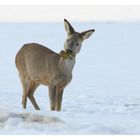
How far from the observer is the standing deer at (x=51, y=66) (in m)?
10.4

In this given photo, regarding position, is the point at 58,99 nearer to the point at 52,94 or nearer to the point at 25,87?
the point at 52,94

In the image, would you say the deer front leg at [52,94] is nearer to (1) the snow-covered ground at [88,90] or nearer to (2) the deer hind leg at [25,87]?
(1) the snow-covered ground at [88,90]

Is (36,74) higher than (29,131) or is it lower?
higher

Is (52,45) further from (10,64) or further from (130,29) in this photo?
(130,29)

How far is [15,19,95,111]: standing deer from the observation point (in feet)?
34.2

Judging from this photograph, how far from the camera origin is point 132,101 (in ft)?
41.4

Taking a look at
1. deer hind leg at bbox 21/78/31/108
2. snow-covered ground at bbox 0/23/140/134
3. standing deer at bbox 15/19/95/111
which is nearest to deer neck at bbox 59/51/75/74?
standing deer at bbox 15/19/95/111

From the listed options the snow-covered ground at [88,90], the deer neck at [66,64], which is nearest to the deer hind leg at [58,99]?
the snow-covered ground at [88,90]

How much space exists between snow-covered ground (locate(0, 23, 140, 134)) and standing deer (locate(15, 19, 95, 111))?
0.37 metres

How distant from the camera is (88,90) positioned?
45.7 ft

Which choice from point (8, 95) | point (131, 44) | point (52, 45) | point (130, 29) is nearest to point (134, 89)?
point (8, 95)

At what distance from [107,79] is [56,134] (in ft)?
24.0

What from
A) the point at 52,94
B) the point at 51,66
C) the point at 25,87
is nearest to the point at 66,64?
the point at 51,66

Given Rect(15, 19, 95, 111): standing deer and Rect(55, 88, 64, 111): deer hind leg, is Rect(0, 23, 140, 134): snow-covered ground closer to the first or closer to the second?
Rect(55, 88, 64, 111): deer hind leg
